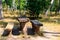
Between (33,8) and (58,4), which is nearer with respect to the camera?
(33,8)

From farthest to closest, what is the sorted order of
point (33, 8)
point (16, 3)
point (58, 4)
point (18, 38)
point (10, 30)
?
point (16, 3), point (58, 4), point (33, 8), point (10, 30), point (18, 38)

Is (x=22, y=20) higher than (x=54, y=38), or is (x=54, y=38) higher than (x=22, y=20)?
(x=22, y=20)

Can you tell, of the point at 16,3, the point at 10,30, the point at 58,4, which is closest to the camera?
the point at 10,30

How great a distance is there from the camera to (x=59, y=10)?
62.8 feet

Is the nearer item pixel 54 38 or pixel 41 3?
pixel 54 38

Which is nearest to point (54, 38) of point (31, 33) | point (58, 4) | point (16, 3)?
point (31, 33)

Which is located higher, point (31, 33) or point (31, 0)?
point (31, 0)

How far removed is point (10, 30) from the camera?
8.34 metres

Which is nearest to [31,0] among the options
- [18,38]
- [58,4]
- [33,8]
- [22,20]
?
[33,8]

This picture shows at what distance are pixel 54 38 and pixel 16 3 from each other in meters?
15.8

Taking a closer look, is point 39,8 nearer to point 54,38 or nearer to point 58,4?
point 58,4

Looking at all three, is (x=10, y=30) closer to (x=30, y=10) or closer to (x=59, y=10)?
(x=30, y=10)

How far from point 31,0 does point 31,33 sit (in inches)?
265

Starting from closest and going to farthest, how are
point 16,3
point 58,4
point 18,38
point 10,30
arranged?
point 18,38 < point 10,30 < point 58,4 < point 16,3
